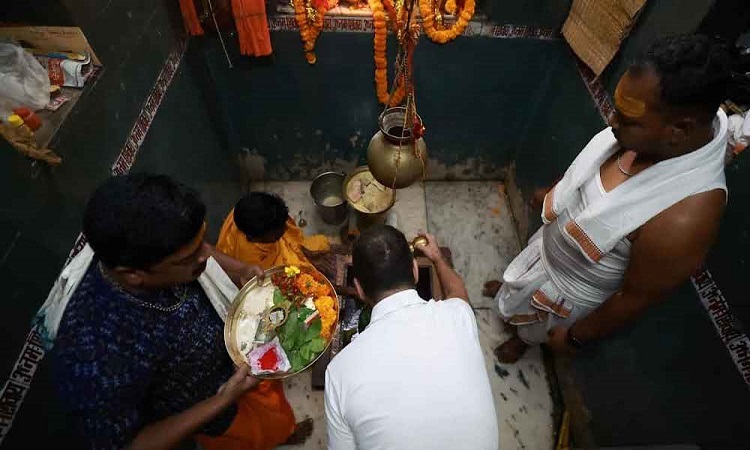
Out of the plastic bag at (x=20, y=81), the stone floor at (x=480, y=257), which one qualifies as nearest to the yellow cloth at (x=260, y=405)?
the stone floor at (x=480, y=257)

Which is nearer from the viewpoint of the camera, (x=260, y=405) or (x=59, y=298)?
(x=59, y=298)

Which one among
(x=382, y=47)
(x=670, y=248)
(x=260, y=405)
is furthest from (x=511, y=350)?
(x=382, y=47)

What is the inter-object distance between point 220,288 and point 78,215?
781mm

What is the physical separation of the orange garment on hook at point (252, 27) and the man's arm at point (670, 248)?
3.10 meters

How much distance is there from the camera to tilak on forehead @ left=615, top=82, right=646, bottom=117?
1.72 metres

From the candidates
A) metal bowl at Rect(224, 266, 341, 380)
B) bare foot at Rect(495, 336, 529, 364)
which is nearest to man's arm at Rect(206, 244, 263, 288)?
metal bowl at Rect(224, 266, 341, 380)

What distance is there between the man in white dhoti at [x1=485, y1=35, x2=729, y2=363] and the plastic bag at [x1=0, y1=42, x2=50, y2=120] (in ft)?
9.09

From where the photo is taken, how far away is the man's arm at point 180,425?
5.08 feet

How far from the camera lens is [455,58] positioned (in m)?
3.75

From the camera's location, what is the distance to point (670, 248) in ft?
5.85

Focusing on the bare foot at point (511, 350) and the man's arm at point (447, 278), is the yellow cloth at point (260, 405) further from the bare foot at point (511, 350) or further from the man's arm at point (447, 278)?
the bare foot at point (511, 350)

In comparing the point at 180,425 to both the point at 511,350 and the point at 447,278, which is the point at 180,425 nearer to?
the point at 447,278

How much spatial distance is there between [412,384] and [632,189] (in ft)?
4.79

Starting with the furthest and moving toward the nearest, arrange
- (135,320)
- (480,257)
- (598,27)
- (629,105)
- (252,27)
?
(480,257)
(252,27)
(598,27)
(629,105)
(135,320)
